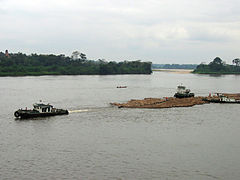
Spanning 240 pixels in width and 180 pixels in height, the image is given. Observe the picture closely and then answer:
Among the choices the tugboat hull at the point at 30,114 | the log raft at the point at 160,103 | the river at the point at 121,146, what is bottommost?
the river at the point at 121,146

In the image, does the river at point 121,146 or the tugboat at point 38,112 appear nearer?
the river at point 121,146

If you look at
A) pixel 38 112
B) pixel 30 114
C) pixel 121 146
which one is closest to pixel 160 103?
pixel 38 112

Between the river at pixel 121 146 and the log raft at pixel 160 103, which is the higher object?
the log raft at pixel 160 103

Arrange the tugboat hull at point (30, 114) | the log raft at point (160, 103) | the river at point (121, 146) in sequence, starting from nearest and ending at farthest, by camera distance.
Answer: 1. the river at point (121, 146)
2. the tugboat hull at point (30, 114)
3. the log raft at point (160, 103)

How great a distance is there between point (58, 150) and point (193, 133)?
18608mm

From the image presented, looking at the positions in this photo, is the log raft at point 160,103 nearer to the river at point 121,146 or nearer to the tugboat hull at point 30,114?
the river at point 121,146

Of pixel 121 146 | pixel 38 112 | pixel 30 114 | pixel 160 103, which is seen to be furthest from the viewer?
pixel 160 103

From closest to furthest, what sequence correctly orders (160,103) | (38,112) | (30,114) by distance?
(30,114) < (38,112) < (160,103)

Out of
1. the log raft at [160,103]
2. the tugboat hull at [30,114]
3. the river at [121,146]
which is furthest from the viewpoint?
the log raft at [160,103]

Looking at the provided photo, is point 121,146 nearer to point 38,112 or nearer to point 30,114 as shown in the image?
point 30,114

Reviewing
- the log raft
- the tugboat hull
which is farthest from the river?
the log raft

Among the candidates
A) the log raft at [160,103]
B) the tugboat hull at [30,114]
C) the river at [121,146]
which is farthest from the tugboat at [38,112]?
the log raft at [160,103]

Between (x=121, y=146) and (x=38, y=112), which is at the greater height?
(x=38, y=112)

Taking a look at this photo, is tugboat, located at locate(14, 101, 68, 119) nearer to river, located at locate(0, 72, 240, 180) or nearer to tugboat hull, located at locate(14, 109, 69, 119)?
tugboat hull, located at locate(14, 109, 69, 119)
